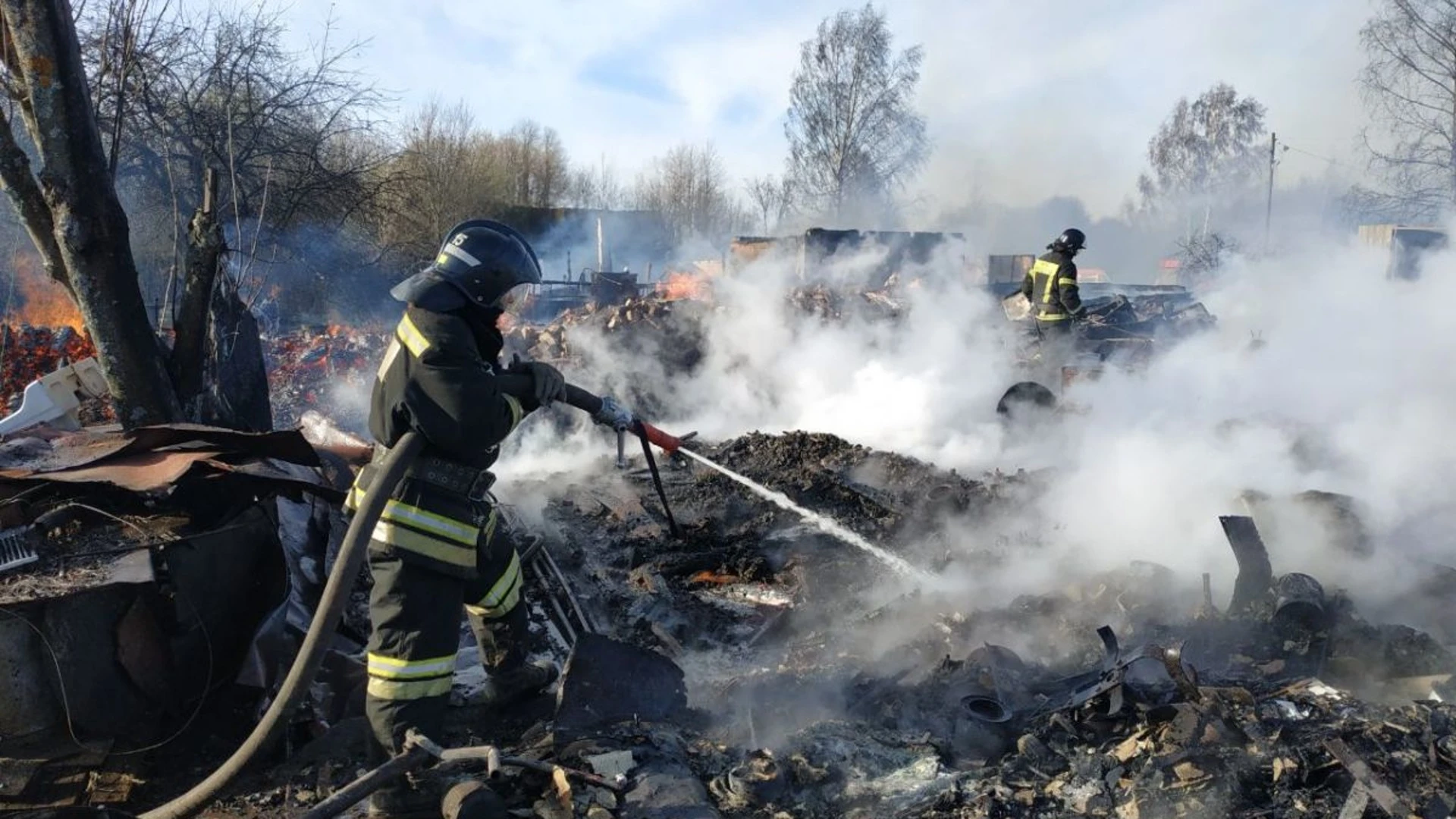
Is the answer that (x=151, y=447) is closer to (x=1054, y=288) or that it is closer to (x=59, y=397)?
(x=59, y=397)

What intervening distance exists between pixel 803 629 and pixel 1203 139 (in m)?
51.9

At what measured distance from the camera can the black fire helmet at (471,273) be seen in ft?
10.5

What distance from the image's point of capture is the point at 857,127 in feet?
118

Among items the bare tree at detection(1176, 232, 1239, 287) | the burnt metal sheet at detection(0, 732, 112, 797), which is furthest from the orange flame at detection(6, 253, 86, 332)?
the bare tree at detection(1176, 232, 1239, 287)

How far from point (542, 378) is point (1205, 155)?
175 feet

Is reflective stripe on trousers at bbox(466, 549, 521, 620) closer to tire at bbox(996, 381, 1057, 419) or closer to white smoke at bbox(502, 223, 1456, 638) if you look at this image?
white smoke at bbox(502, 223, 1456, 638)

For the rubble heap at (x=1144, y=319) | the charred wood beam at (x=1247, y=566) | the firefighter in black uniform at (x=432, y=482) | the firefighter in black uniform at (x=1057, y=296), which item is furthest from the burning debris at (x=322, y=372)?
the rubble heap at (x=1144, y=319)

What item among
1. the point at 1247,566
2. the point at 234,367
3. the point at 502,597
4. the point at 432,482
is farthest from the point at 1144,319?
the point at 432,482

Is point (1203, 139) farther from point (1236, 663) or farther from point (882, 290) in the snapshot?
point (1236, 663)

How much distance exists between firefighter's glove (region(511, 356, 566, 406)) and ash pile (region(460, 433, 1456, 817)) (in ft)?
4.05

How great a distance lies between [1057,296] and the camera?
30.7 feet

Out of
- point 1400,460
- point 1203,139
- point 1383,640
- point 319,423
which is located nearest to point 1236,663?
point 1383,640

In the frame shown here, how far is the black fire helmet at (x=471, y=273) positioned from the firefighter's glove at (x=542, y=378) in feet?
0.97

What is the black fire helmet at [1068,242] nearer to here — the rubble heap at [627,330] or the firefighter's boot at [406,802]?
the rubble heap at [627,330]
